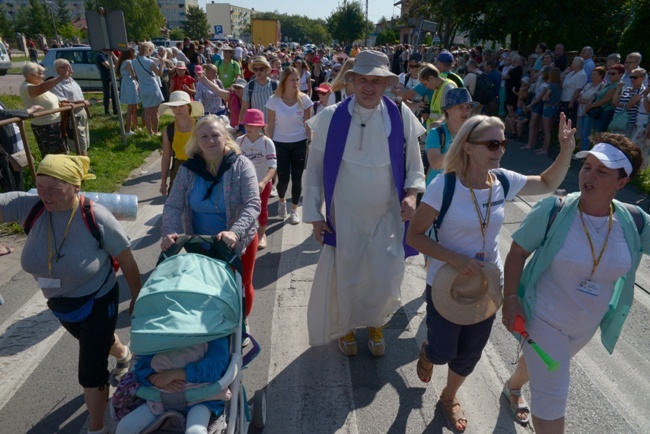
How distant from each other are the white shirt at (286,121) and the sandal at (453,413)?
12.8 ft

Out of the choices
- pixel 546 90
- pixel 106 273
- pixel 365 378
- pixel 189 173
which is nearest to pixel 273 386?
pixel 365 378

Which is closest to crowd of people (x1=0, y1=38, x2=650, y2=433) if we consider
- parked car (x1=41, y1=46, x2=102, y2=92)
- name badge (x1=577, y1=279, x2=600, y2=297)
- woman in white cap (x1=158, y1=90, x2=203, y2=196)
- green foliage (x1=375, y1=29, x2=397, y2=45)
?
name badge (x1=577, y1=279, x2=600, y2=297)

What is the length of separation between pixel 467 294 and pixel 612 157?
1.00 m

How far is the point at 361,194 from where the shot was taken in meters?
3.30

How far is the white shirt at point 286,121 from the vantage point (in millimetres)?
6047

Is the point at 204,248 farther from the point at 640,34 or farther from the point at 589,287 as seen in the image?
the point at 640,34

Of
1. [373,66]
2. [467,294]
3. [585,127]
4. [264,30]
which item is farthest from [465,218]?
[264,30]

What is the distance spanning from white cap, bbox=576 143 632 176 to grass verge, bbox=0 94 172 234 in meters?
6.36

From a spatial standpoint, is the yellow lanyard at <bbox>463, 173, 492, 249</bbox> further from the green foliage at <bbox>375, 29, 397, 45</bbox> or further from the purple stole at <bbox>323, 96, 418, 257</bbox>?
the green foliage at <bbox>375, 29, 397, 45</bbox>

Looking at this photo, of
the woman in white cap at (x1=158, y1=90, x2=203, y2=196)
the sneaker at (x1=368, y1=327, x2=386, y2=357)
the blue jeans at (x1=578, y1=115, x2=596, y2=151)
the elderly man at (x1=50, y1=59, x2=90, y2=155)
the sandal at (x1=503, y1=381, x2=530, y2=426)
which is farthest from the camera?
the blue jeans at (x1=578, y1=115, x2=596, y2=151)

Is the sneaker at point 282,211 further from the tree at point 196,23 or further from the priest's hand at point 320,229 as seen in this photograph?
the tree at point 196,23

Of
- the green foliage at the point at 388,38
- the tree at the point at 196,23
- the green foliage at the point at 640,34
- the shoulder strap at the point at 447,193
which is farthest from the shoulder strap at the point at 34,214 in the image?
the tree at the point at 196,23

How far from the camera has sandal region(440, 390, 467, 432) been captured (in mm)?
3020

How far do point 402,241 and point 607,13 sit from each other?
18696mm
